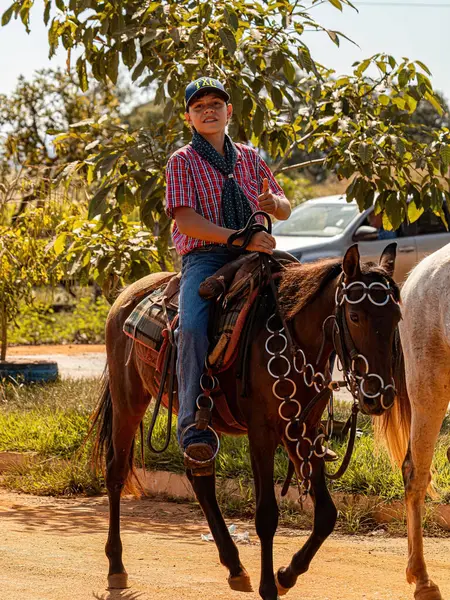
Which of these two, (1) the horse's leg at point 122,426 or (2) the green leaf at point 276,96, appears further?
(2) the green leaf at point 276,96

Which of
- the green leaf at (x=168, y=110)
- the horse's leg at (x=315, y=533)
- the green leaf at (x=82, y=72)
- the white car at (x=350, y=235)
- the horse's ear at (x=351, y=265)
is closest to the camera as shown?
the horse's ear at (x=351, y=265)

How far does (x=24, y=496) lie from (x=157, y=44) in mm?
3576

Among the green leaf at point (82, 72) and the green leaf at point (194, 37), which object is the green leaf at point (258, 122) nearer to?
the green leaf at point (194, 37)

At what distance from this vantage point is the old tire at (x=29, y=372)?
10.9m

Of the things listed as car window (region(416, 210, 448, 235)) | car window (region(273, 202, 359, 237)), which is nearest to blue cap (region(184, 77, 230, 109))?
car window (region(273, 202, 359, 237))

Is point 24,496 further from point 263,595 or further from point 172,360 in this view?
point 263,595

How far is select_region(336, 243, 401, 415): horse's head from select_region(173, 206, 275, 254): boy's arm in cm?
59

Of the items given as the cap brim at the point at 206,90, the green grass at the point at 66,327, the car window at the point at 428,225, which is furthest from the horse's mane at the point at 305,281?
the green grass at the point at 66,327

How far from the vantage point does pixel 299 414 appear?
4750 millimetres

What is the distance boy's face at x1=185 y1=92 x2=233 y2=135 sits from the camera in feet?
17.0

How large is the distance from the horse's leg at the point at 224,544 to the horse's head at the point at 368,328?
1084 millimetres

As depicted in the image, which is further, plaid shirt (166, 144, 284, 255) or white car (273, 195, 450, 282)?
white car (273, 195, 450, 282)

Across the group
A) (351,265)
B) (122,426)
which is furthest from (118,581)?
(351,265)

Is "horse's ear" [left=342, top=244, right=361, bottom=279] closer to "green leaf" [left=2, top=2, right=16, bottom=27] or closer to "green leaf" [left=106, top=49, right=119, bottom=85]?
"green leaf" [left=106, top=49, right=119, bottom=85]
